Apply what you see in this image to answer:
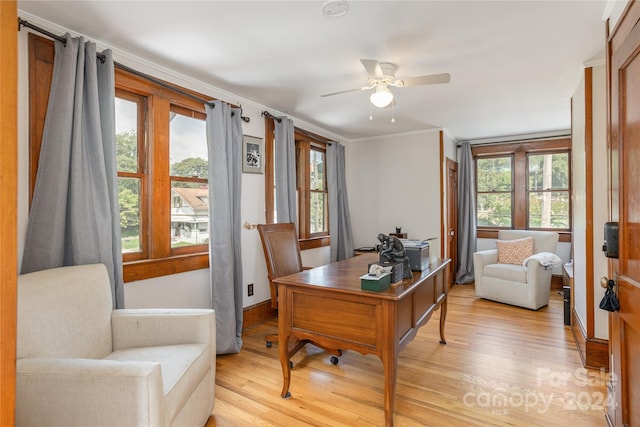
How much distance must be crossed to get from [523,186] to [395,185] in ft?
6.88

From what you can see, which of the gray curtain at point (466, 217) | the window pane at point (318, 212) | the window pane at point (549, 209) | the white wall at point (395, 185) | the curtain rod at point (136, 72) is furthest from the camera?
the gray curtain at point (466, 217)

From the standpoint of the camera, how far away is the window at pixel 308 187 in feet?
12.0

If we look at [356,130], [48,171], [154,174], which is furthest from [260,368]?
[356,130]

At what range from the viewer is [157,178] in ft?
8.48

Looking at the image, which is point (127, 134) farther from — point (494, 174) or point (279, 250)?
point (494, 174)

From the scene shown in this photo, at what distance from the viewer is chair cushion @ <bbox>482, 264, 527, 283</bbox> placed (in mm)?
3971

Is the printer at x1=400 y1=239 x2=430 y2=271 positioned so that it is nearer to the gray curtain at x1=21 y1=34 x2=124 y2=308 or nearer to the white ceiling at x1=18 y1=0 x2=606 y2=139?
the white ceiling at x1=18 y1=0 x2=606 y2=139

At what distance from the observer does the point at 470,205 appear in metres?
5.28

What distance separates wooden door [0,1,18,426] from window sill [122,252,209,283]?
1688 millimetres

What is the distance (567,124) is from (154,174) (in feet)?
17.2

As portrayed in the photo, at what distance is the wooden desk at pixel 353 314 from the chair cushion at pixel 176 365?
0.51m

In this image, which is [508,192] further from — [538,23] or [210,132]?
[210,132]

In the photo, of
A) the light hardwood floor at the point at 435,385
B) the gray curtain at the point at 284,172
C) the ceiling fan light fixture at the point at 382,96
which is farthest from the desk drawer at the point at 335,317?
the gray curtain at the point at 284,172

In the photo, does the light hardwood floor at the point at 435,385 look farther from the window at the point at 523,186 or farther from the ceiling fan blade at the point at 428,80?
the window at the point at 523,186
